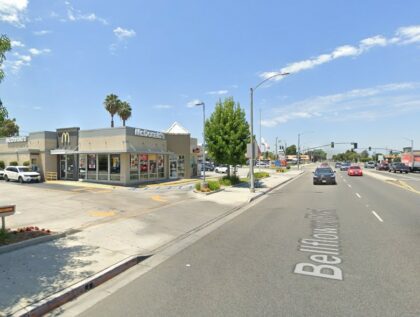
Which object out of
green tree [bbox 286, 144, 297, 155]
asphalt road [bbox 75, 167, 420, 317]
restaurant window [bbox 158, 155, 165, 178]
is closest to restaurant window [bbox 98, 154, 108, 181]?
restaurant window [bbox 158, 155, 165, 178]

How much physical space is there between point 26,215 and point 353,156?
18584cm

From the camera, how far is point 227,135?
2577cm

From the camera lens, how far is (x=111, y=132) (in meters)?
28.8

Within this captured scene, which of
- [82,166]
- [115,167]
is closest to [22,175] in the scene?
[82,166]

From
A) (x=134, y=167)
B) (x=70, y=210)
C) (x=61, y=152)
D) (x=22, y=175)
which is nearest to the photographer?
(x=70, y=210)

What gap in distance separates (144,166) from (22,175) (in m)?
11.1

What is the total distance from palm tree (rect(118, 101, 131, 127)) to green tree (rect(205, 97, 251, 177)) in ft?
104

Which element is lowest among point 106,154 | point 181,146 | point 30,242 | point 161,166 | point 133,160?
point 30,242

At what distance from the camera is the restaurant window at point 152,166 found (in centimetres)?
3125

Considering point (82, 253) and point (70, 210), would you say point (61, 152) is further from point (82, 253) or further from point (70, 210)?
point (82, 253)

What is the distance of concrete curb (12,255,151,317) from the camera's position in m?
4.71

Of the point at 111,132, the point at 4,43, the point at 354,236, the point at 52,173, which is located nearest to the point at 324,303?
the point at 354,236

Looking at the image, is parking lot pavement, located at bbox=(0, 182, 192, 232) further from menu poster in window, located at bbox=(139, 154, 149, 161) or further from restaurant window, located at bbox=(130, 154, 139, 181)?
menu poster in window, located at bbox=(139, 154, 149, 161)

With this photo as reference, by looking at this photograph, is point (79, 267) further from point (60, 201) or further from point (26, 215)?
point (60, 201)
